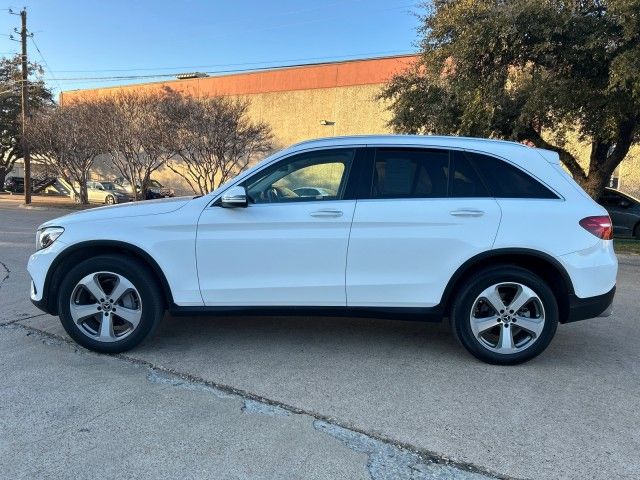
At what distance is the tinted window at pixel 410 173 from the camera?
4.26 metres

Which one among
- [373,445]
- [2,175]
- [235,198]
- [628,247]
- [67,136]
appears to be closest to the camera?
[373,445]

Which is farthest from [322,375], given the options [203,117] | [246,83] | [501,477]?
[246,83]

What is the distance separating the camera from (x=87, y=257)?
4.41 m

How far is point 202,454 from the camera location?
292 centimetres

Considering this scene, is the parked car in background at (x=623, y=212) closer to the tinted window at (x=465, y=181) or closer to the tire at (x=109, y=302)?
the tinted window at (x=465, y=181)

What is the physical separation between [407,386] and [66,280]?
9.51 ft

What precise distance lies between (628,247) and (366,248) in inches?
415

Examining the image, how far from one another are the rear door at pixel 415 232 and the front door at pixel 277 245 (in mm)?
163

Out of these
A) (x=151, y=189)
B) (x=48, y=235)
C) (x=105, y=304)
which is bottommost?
(x=105, y=304)

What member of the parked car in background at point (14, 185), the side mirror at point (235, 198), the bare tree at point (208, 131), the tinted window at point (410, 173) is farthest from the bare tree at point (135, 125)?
the parked car in background at point (14, 185)

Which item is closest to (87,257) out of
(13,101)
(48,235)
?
(48,235)

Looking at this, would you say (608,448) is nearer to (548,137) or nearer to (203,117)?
(548,137)

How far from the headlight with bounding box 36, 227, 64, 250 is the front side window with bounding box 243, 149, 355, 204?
164cm

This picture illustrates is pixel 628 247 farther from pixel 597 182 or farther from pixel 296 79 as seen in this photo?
pixel 296 79
